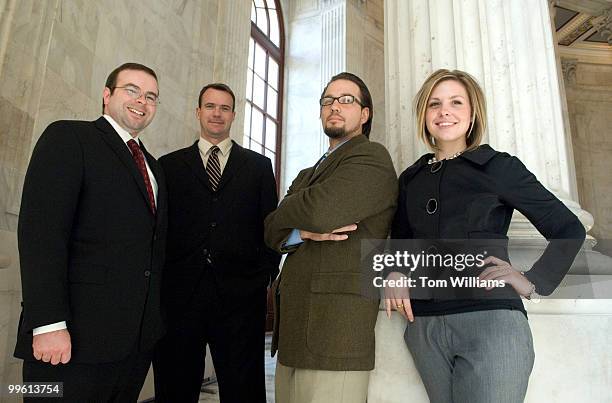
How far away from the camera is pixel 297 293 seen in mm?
1567

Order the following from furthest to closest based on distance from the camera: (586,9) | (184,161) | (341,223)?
(586,9) → (184,161) → (341,223)

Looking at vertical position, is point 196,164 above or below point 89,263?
above

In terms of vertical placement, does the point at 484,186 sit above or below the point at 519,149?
below

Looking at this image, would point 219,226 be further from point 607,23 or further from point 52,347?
point 607,23

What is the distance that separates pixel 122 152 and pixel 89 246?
41 cm

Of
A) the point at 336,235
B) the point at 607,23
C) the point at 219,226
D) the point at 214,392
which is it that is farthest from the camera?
the point at 607,23

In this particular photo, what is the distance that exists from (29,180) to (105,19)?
2.80 meters

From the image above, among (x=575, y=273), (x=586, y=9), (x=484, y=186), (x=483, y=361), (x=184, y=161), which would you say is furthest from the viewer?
(x=586, y=9)

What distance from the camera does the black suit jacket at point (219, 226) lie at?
2324mm

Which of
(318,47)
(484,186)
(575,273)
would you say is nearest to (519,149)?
(575,273)

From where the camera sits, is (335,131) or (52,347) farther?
(335,131)

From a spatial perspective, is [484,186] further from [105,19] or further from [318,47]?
[318,47]

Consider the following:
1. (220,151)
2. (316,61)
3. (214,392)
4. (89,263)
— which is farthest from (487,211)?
(316,61)

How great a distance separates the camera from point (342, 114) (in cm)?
185
